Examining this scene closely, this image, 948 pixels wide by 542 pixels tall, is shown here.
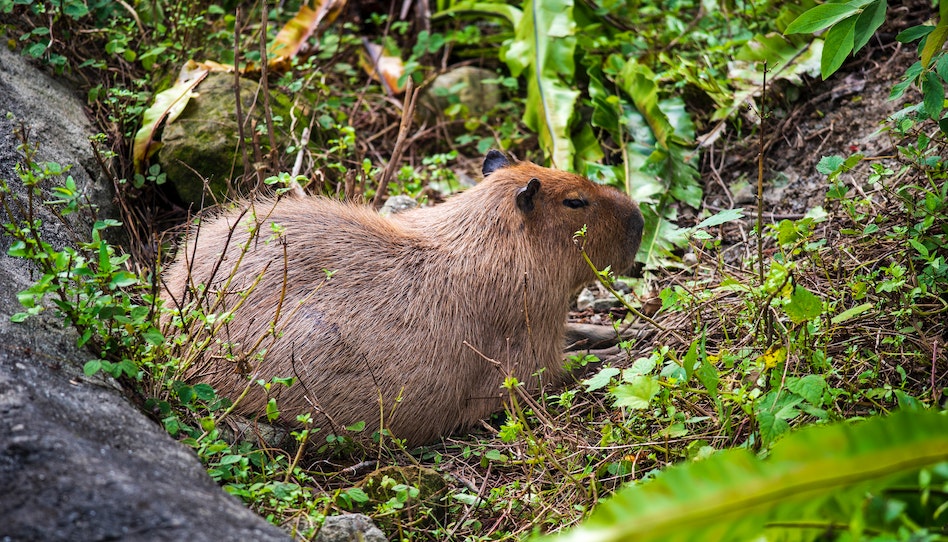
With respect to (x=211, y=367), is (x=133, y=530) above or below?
above

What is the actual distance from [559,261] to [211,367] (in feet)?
6.97

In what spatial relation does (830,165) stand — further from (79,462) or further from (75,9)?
(75,9)

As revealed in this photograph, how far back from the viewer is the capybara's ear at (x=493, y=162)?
547cm

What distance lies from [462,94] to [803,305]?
445 centimetres

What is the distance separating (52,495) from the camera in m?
2.40

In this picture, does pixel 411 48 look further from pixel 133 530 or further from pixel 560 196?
pixel 133 530

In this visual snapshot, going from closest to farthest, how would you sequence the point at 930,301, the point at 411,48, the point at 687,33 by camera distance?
the point at 930,301, the point at 687,33, the point at 411,48

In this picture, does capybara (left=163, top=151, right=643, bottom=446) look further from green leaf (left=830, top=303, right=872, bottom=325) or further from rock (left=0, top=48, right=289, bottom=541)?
green leaf (left=830, top=303, right=872, bottom=325)

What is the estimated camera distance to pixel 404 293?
4586 mm

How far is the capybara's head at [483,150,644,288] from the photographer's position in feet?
16.4

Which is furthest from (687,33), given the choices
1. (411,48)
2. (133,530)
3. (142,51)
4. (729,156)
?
(133,530)

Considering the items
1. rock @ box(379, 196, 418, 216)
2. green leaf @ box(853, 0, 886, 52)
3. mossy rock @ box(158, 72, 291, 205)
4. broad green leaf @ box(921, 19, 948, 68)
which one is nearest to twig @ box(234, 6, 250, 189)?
mossy rock @ box(158, 72, 291, 205)

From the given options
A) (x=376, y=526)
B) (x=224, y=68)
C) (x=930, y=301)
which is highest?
(x=224, y=68)

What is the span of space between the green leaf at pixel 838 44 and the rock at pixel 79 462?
9.84 ft
